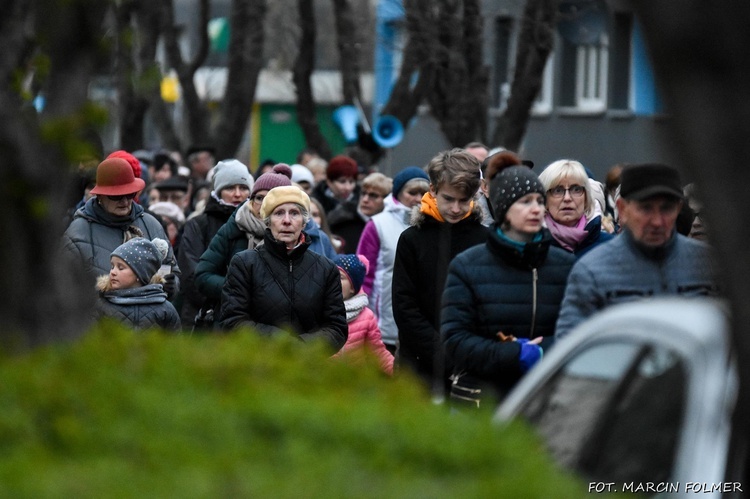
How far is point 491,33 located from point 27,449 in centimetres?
2468

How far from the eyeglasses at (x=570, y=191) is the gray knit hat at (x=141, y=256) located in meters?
2.31

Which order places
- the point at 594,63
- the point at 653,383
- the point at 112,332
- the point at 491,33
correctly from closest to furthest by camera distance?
the point at 653,383
the point at 112,332
the point at 491,33
the point at 594,63

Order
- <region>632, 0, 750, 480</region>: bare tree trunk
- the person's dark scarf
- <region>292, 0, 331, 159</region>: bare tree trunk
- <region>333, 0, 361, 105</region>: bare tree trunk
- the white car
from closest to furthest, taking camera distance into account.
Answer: <region>632, 0, 750, 480</region>: bare tree trunk → the white car → the person's dark scarf → <region>333, 0, 361, 105</region>: bare tree trunk → <region>292, 0, 331, 159</region>: bare tree trunk

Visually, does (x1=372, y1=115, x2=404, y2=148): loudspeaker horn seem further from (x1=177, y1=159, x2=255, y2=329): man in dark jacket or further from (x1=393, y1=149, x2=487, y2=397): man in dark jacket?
(x1=393, y1=149, x2=487, y2=397): man in dark jacket

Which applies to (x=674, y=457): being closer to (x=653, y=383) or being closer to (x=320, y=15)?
(x=653, y=383)

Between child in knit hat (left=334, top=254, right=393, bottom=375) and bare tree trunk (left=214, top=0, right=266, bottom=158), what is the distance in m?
14.1

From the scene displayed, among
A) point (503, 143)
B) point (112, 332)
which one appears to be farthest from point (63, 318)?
point (503, 143)

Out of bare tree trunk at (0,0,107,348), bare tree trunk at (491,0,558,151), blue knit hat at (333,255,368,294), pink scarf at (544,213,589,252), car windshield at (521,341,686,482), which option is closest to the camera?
car windshield at (521,341,686,482)

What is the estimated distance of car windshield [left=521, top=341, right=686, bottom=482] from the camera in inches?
161

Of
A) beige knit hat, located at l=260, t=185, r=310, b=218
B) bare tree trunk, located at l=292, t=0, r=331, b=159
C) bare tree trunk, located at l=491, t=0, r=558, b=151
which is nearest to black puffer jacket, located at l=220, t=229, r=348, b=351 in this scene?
beige knit hat, located at l=260, t=185, r=310, b=218

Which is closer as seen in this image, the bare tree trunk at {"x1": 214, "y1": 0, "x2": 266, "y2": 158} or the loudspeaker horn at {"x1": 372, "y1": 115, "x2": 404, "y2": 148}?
the loudspeaker horn at {"x1": 372, "y1": 115, "x2": 404, "y2": 148}

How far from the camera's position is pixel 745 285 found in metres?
3.38

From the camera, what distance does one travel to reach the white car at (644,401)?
3869 mm

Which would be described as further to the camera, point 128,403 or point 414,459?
point 128,403
